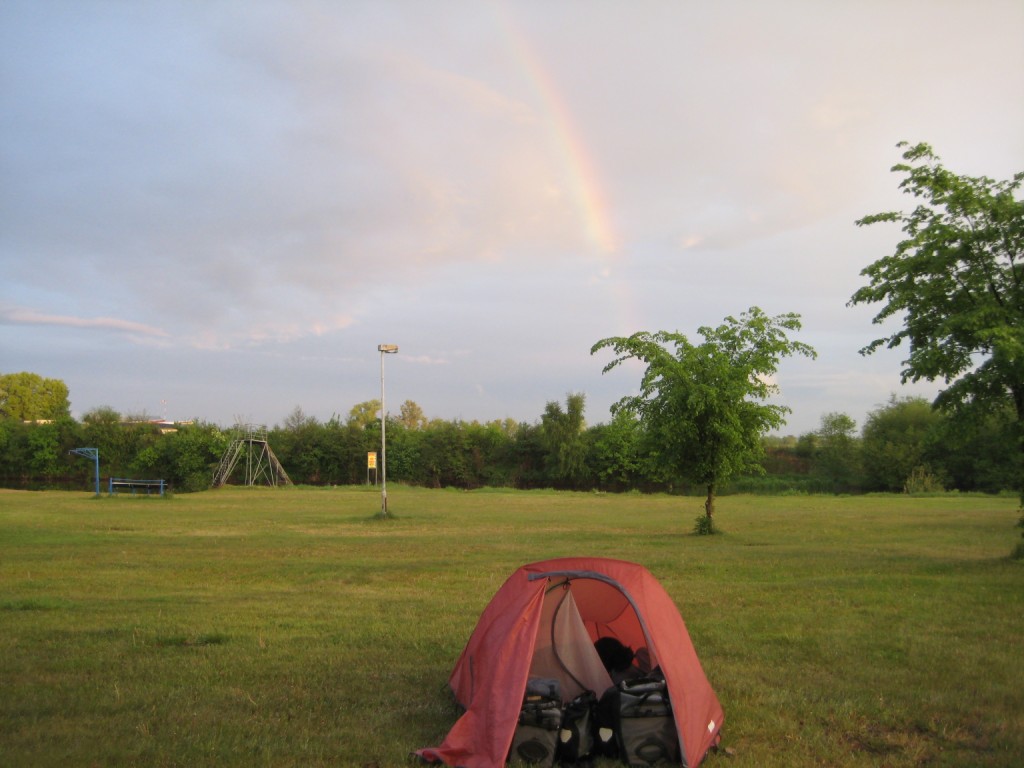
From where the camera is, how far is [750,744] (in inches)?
274

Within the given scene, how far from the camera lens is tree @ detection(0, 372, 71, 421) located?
10288cm

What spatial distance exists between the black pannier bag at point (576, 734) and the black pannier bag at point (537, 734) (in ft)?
0.35

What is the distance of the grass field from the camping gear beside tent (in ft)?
1.30

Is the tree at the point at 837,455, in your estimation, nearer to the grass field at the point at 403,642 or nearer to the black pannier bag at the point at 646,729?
the grass field at the point at 403,642

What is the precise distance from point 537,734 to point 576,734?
1.13 ft

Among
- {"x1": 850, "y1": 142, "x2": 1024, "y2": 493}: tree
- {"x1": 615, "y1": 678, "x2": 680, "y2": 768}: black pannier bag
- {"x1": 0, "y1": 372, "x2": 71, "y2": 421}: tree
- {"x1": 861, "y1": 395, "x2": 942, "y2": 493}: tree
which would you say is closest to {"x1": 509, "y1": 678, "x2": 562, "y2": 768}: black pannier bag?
{"x1": 615, "y1": 678, "x2": 680, "y2": 768}: black pannier bag

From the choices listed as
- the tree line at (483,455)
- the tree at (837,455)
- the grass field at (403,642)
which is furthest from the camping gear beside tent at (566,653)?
the tree at (837,455)

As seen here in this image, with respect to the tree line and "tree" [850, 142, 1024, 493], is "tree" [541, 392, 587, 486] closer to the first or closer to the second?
the tree line

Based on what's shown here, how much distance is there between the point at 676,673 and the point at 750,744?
36.2 inches

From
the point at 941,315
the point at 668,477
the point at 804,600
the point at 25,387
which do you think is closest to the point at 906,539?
the point at 668,477

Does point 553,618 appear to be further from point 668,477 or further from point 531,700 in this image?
point 668,477

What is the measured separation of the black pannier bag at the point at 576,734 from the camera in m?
6.56

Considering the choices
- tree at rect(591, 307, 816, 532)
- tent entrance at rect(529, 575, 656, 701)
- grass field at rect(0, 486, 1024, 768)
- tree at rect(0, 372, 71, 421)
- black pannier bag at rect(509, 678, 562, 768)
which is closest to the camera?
black pannier bag at rect(509, 678, 562, 768)

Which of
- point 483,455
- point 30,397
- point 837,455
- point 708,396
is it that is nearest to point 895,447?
point 837,455
